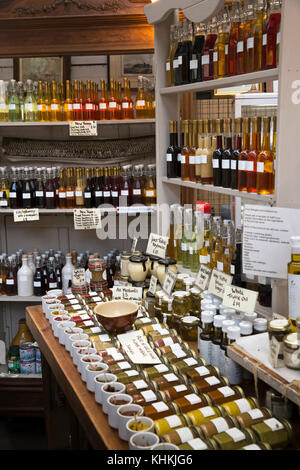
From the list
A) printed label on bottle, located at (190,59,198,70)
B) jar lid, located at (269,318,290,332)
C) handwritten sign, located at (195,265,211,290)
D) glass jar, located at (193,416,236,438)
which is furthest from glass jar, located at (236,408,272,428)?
printed label on bottle, located at (190,59,198,70)

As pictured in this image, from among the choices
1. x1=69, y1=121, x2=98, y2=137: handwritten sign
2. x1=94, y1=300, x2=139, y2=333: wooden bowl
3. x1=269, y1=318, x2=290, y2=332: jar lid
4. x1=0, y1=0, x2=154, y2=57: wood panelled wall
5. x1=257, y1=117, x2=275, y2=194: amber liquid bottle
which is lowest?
x1=94, y1=300, x2=139, y2=333: wooden bowl

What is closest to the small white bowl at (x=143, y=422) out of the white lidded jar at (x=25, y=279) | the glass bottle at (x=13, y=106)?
the white lidded jar at (x=25, y=279)

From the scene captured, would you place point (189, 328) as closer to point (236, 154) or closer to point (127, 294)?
point (127, 294)

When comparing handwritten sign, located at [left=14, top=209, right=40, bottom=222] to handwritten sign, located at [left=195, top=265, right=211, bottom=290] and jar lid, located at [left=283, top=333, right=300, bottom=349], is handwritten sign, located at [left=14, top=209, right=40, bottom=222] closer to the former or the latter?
handwritten sign, located at [left=195, top=265, right=211, bottom=290]

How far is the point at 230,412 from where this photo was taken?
143 centimetres

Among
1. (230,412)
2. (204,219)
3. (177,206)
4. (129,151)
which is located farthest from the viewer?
(129,151)

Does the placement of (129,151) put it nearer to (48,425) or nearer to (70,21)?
(70,21)

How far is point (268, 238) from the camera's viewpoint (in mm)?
1786

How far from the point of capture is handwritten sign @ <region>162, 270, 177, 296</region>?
2.26 meters

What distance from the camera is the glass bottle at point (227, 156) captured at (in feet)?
6.98

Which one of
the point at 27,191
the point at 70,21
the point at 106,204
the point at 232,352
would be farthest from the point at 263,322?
the point at 70,21

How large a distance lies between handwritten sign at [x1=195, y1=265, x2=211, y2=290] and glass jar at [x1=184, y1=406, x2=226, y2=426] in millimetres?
822

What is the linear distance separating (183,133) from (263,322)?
1.23 m

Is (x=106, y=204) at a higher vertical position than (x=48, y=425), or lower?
higher
